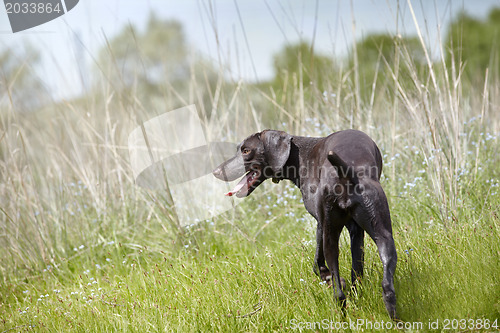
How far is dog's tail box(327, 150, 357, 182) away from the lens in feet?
8.32

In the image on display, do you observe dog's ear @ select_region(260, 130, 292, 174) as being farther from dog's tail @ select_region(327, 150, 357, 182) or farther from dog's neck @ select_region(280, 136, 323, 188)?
dog's tail @ select_region(327, 150, 357, 182)

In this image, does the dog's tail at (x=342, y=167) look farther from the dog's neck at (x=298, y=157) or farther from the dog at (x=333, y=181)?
the dog's neck at (x=298, y=157)

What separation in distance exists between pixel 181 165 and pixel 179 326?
2.83 m

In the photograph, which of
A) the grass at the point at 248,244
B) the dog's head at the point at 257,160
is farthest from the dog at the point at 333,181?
the grass at the point at 248,244

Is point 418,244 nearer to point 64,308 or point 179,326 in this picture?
point 179,326

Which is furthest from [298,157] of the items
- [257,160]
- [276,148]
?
[257,160]

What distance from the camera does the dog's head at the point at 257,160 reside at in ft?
10.1

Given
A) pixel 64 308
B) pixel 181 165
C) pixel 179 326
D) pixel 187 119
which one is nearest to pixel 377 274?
pixel 179 326

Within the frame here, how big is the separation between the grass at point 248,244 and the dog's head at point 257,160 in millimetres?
852

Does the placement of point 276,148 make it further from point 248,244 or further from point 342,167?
point 248,244

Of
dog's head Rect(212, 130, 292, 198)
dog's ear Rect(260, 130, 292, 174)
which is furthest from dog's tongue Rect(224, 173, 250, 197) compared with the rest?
dog's ear Rect(260, 130, 292, 174)

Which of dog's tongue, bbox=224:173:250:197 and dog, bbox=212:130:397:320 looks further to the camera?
dog's tongue, bbox=224:173:250:197

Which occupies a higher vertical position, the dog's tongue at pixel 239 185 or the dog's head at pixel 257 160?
the dog's head at pixel 257 160

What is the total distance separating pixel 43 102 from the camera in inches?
236
